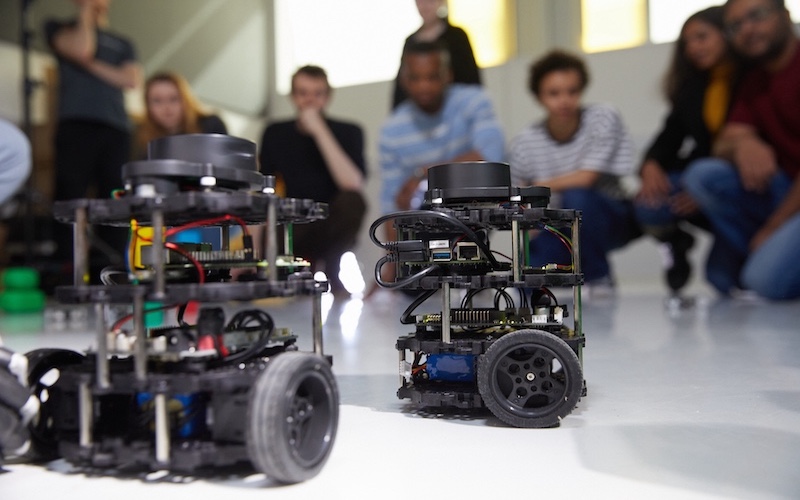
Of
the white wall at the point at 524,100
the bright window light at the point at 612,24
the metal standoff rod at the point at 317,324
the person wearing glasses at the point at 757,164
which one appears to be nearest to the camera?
the metal standoff rod at the point at 317,324

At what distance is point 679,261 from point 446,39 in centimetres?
261

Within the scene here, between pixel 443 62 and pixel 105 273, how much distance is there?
495 cm

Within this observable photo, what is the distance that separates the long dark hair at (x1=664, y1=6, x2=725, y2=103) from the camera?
5.48 meters

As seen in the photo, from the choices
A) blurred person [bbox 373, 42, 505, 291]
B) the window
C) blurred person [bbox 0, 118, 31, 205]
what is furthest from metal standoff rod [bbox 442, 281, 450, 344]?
the window

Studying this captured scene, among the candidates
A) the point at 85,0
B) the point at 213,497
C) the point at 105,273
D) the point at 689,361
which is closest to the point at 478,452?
the point at 213,497

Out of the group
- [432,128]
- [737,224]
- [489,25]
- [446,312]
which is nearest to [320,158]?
[432,128]

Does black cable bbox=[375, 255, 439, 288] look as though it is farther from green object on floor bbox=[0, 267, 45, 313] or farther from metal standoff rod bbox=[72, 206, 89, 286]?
green object on floor bbox=[0, 267, 45, 313]

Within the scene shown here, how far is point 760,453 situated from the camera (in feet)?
3.98

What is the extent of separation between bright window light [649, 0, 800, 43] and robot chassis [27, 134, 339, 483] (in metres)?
5.68

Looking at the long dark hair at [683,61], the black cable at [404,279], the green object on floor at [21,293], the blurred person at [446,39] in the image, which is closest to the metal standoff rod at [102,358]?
the black cable at [404,279]

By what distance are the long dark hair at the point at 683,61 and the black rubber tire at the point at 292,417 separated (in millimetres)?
5302

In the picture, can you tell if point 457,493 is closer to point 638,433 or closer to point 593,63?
point 638,433

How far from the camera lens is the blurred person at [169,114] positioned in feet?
19.8

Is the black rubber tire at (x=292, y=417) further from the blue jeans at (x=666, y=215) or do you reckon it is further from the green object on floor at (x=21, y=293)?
the blue jeans at (x=666, y=215)
